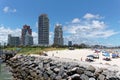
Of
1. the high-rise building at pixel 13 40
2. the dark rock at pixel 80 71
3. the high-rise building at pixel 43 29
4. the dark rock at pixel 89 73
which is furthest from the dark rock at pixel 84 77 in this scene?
the high-rise building at pixel 13 40

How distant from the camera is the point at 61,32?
189m

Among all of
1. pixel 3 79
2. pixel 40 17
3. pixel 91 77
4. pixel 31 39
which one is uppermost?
pixel 40 17

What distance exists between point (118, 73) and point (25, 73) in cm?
1431

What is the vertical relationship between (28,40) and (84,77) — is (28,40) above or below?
above

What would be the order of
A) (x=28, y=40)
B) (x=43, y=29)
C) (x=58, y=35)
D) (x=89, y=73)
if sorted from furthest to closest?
1. (x=58, y=35)
2. (x=28, y=40)
3. (x=43, y=29)
4. (x=89, y=73)

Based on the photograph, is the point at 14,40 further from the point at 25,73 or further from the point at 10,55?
the point at 25,73

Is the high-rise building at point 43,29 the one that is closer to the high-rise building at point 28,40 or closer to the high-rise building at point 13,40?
the high-rise building at point 28,40

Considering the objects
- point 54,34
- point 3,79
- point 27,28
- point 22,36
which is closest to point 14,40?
point 22,36

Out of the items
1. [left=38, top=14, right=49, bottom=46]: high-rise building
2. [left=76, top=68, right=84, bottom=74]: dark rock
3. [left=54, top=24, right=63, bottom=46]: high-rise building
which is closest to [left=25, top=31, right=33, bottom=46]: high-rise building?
[left=38, top=14, right=49, bottom=46]: high-rise building

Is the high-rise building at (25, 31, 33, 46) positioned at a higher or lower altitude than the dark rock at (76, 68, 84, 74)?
higher

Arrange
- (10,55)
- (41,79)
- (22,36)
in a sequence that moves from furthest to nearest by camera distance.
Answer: (22,36), (10,55), (41,79)

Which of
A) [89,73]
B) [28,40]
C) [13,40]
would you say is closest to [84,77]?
[89,73]

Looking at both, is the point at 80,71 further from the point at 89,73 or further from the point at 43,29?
the point at 43,29

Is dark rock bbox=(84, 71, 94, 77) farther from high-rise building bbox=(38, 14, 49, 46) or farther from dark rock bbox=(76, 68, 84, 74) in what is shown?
high-rise building bbox=(38, 14, 49, 46)
